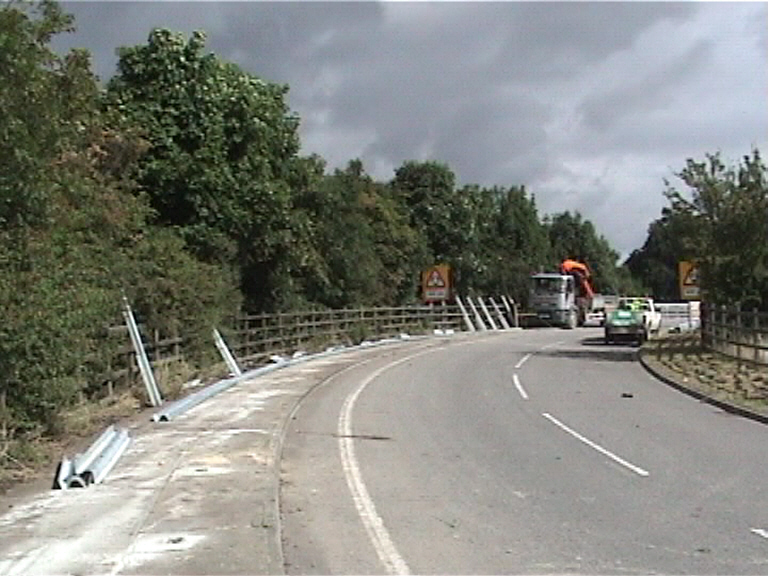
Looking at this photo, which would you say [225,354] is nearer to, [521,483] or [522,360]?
[522,360]

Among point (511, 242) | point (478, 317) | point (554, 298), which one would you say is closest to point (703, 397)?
point (478, 317)

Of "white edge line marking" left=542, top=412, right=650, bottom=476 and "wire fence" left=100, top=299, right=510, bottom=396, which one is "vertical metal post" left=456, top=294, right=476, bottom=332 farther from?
"white edge line marking" left=542, top=412, right=650, bottom=476

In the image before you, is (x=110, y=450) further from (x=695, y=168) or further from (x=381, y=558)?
(x=695, y=168)

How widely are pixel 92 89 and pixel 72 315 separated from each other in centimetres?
615

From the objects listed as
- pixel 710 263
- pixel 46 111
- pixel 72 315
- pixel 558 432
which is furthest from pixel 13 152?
pixel 710 263

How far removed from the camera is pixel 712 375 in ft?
89.0

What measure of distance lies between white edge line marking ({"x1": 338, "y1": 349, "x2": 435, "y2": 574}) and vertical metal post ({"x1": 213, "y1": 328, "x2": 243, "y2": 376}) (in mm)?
8123

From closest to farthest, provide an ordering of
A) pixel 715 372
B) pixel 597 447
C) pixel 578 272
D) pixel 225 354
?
pixel 597 447
pixel 225 354
pixel 715 372
pixel 578 272

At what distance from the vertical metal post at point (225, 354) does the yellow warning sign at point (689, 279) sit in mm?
17054

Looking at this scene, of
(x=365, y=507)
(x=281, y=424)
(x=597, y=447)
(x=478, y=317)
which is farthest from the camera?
(x=478, y=317)

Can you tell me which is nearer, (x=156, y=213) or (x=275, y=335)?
(x=156, y=213)

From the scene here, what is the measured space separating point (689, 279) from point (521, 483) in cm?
2714

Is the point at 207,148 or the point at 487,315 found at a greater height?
the point at 207,148

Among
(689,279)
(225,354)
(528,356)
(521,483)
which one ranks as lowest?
(521,483)
